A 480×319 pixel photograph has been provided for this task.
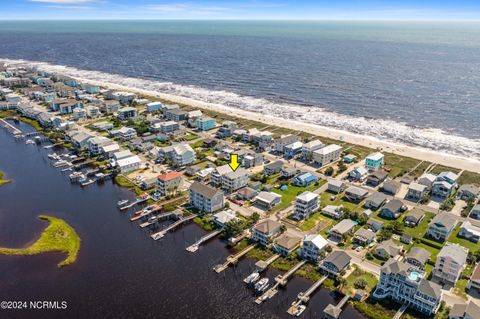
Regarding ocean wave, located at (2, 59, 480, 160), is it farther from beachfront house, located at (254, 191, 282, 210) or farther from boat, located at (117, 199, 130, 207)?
boat, located at (117, 199, 130, 207)

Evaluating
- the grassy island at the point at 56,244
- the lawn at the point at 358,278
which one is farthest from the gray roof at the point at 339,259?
the grassy island at the point at 56,244

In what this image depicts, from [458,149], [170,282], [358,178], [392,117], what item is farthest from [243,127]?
[170,282]

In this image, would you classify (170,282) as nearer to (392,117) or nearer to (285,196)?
(285,196)

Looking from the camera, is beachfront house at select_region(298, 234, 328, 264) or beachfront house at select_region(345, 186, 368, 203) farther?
beachfront house at select_region(345, 186, 368, 203)

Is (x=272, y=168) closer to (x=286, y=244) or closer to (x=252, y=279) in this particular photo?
(x=286, y=244)

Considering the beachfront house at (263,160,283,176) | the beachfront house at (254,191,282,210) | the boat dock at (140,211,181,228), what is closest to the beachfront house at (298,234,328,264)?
the beachfront house at (254,191,282,210)

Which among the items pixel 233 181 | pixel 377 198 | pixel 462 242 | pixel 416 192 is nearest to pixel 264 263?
pixel 233 181

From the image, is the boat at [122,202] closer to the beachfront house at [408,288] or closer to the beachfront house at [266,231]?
the beachfront house at [266,231]
